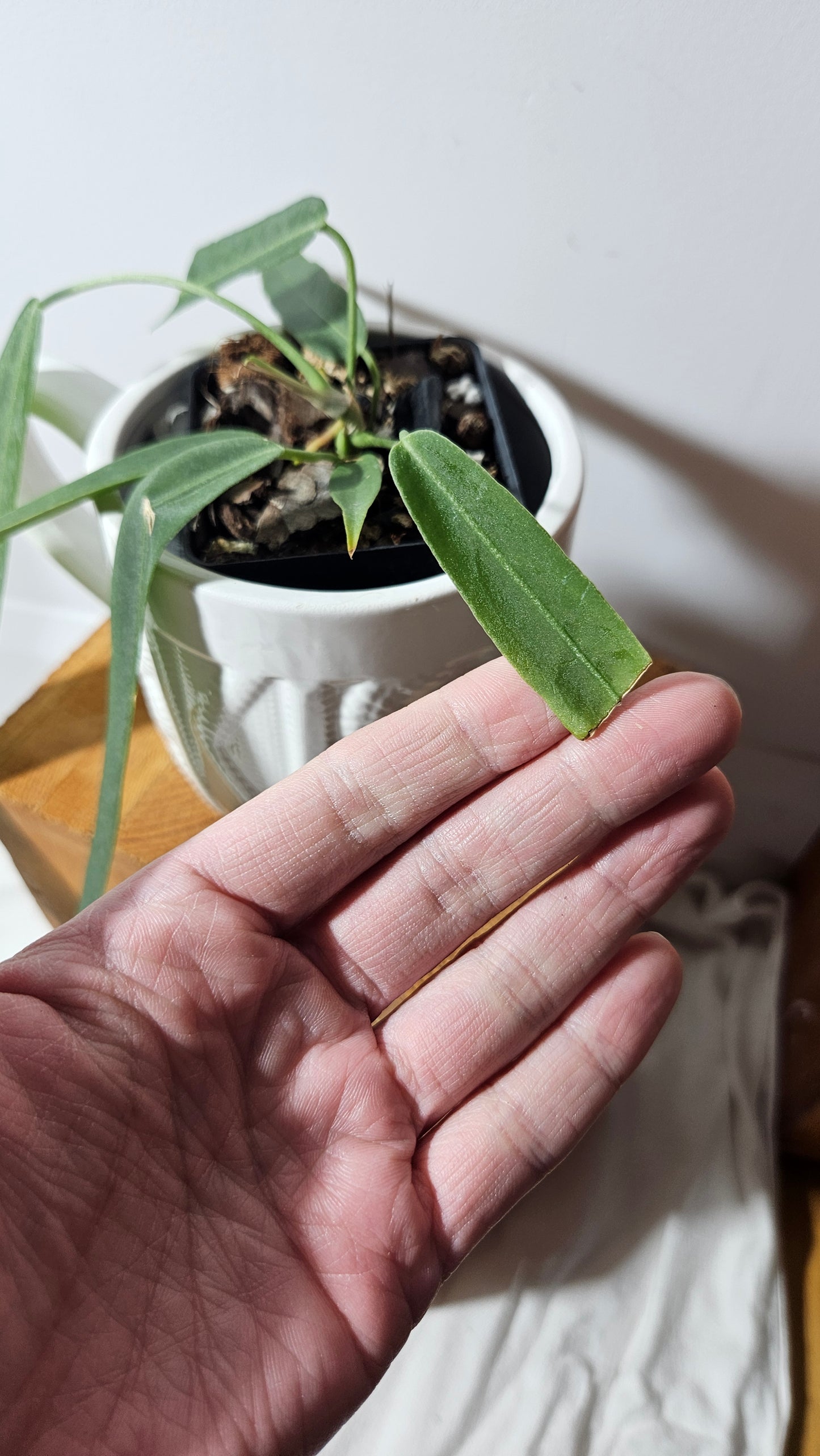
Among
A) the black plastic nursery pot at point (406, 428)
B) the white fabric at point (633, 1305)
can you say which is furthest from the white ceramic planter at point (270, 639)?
the white fabric at point (633, 1305)

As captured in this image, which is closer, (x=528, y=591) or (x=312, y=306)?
(x=528, y=591)

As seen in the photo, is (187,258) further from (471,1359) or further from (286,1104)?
(471,1359)

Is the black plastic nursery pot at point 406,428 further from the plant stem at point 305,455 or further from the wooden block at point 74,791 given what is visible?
the wooden block at point 74,791

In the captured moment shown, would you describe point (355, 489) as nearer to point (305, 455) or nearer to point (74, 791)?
point (305, 455)

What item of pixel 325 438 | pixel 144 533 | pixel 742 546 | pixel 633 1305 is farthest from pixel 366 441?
pixel 633 1305

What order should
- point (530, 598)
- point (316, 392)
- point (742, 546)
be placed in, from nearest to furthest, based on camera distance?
point (530, 598) < point (316, 392) < point (742, 546)

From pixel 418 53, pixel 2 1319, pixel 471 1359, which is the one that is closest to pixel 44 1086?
pixel 2 1319

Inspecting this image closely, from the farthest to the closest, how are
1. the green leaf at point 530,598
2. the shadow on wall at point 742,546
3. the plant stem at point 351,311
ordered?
the shadow on wall at point 742,546, the plant stem at point 351,311, the green leaf at point 530,598
